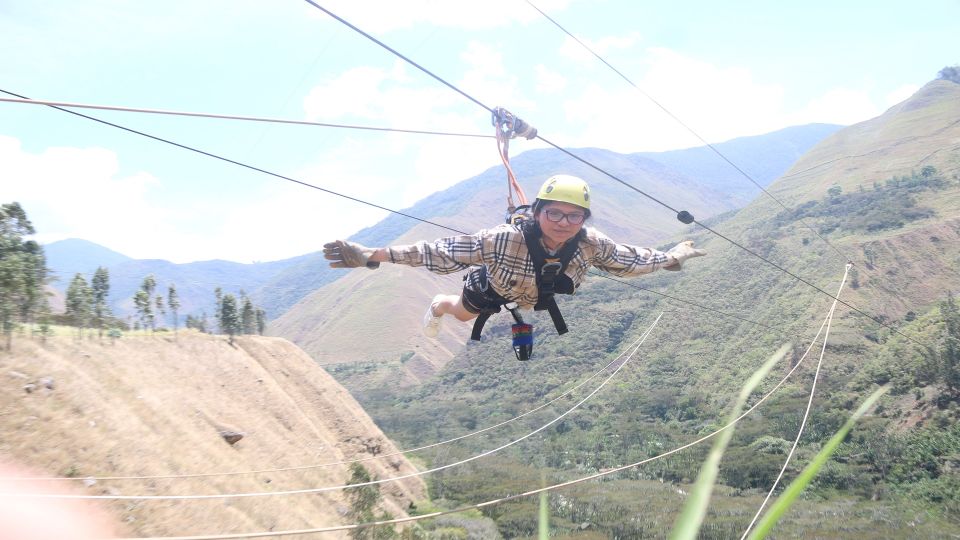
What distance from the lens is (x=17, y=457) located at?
18.4 metres

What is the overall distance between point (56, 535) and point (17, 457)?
63.3 feet

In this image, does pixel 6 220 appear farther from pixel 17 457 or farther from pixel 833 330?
pixel 833 330

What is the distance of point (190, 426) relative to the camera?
1323 inches

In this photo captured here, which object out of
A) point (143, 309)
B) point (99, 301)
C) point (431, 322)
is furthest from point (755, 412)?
point (431, 322)

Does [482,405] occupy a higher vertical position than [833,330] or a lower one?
lower

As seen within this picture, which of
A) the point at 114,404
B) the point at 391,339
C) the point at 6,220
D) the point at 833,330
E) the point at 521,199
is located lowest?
the point at 391,339

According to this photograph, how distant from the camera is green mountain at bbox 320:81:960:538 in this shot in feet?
121

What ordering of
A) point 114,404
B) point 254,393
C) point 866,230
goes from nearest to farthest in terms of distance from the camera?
point 114,404, point 254,393, point 866,230

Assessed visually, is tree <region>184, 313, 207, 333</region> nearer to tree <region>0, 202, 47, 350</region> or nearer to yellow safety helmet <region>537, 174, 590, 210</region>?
tree <region>0, 202, 47, 350</region>

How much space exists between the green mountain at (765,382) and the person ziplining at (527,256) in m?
5.63

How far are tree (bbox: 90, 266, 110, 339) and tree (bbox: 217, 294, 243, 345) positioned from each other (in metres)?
11.3

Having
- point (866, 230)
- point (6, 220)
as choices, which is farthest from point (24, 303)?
point (866, 230)

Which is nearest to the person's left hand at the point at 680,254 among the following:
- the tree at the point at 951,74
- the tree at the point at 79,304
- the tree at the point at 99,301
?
the tree at the point at 99,301

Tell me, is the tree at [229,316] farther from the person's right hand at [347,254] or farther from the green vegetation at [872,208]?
the green vegetation at [872,208]
